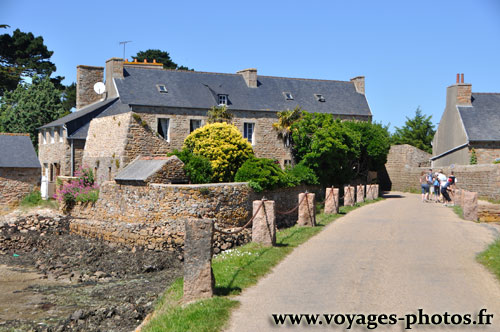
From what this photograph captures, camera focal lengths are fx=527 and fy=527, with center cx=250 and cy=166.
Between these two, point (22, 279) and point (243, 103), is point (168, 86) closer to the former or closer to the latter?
point (243, 103)

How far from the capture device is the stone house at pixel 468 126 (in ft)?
115

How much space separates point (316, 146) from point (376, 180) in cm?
1184

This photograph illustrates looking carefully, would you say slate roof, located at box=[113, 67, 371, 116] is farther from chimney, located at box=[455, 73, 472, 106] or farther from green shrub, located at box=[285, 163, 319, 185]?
green shrub, located at box=[285, 163, 319, 185]

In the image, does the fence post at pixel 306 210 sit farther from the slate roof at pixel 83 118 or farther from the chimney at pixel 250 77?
the chimney at pixel 250 77

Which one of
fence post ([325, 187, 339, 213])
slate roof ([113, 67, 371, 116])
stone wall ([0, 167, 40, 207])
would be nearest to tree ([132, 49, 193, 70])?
slate roof ([113, 67, 371, 116])

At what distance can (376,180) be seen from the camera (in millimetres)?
39812

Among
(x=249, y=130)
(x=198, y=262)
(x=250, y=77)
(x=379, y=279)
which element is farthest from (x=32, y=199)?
(x=379, y=279)

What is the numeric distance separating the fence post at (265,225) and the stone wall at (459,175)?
705 inches

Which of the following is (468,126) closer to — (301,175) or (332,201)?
(301,175)

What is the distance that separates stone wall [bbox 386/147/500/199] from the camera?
27.7 m

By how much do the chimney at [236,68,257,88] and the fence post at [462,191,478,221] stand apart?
2144cm

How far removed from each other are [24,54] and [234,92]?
27.2 metres

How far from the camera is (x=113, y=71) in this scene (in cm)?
3366

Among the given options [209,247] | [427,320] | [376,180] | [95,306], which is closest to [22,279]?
[95,306]
